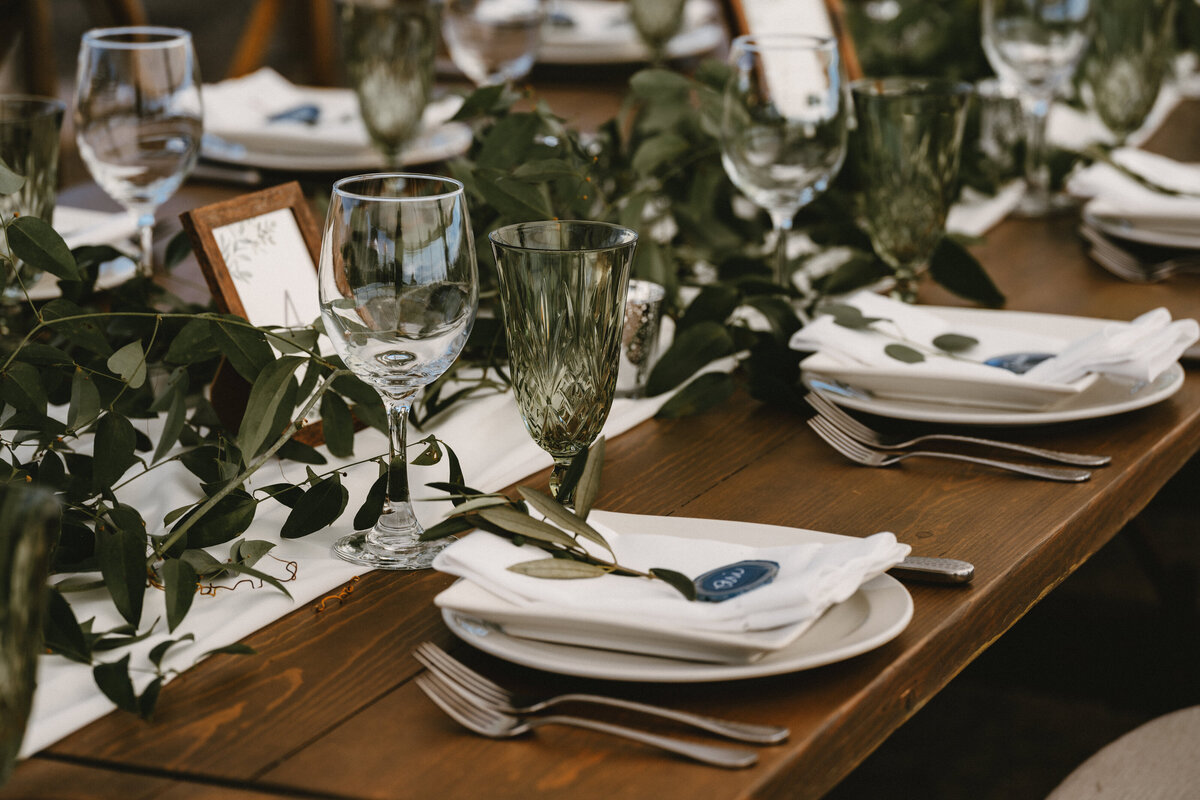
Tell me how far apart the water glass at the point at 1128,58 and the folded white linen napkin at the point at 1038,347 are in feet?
2.96

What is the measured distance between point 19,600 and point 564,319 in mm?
404

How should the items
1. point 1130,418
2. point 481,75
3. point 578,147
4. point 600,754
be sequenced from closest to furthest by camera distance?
point 600,754, point 1130,418, point 578,147, point 481,75

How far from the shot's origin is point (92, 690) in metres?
0.69

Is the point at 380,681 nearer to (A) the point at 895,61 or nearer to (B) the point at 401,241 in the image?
(B) the point at 401,241

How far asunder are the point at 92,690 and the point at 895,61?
69.0 inches

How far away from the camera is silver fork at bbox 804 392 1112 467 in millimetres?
979

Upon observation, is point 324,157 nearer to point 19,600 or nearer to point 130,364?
point 130,364

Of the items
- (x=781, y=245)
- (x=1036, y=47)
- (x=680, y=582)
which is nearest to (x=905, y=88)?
(x=781, y=245)

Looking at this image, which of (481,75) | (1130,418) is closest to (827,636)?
(1130,418)

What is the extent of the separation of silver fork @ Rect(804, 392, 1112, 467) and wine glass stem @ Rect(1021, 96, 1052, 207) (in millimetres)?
890

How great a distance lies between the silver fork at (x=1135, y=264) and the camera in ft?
4.83

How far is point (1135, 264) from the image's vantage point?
1494 millimetres

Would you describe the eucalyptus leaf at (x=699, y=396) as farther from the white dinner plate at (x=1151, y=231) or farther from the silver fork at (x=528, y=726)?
the white dinner plate at (x=1151, y=231)

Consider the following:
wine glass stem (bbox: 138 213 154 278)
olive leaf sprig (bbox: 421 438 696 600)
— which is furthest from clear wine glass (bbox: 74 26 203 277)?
olive leaf sprig (bbox: 421 438 696 600)
